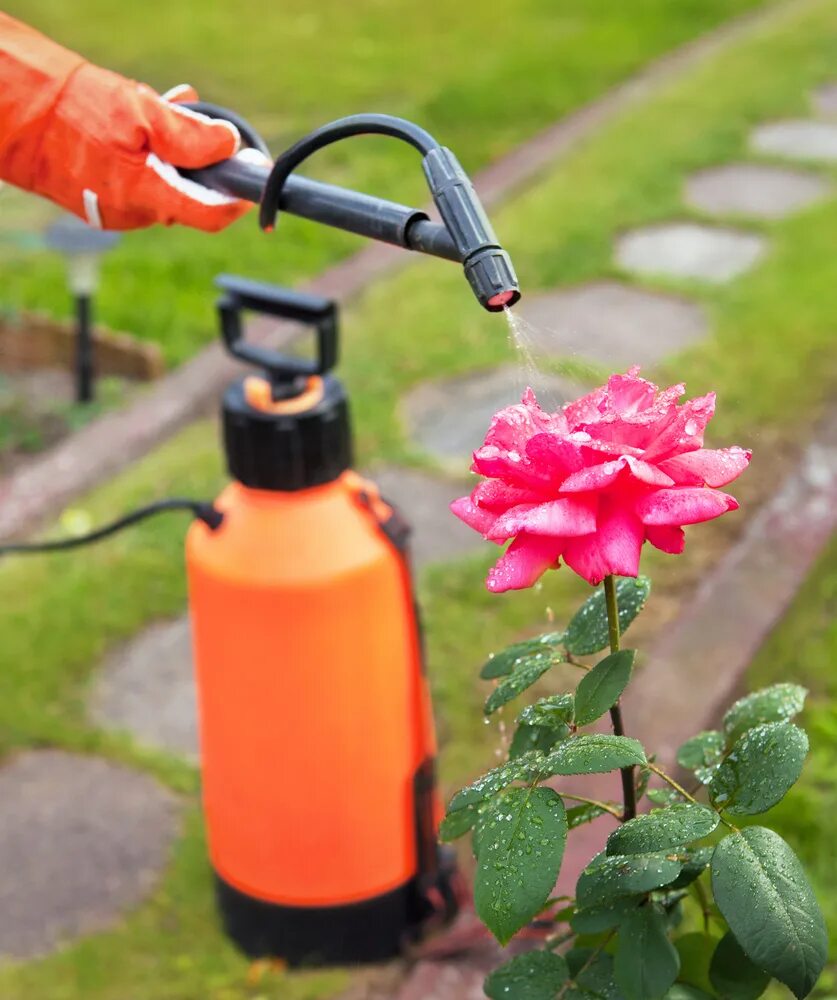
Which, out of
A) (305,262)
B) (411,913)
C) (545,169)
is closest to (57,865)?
(411,913)

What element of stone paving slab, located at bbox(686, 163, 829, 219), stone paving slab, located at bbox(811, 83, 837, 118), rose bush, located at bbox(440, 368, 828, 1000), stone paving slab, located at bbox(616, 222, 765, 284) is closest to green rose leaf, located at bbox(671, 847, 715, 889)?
rose bush, located at bbox(440, 368, 828, 1000)

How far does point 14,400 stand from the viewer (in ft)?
13.3

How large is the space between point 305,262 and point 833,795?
291 centimetres

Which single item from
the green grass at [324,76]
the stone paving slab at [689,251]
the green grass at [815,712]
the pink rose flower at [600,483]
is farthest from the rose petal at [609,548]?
the stone paving slab at [689,251]

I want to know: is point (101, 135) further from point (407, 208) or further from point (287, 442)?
point (287, 442)

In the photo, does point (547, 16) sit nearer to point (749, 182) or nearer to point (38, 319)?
point (749, 182)

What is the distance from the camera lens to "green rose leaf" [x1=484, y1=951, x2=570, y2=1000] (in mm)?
1180

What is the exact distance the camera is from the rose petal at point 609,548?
3.08 feet

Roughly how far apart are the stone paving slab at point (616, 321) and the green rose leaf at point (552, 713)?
2.78m

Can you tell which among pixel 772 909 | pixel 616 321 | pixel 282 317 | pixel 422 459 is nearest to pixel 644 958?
pixel 772 909

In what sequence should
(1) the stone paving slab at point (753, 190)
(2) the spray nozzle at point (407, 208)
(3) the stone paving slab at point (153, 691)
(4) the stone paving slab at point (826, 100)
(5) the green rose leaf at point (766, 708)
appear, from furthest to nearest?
(4) the stone paving slab at point (826, 100) < (1) the stone paving slab at point (753, 190) < (3) the stone paving slab at point (153, 691) < (5) the green rose leaf at point (766, 708) < (2) the spray nozzle at point (407, 208)

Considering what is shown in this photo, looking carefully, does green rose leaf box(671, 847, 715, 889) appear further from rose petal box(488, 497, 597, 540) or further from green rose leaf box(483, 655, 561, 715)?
rose petal box(488, 497, 597, 540)

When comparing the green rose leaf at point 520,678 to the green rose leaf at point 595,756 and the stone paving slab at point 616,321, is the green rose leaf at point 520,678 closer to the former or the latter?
the green rose leaf at point 595,756

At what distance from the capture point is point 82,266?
3816mm
